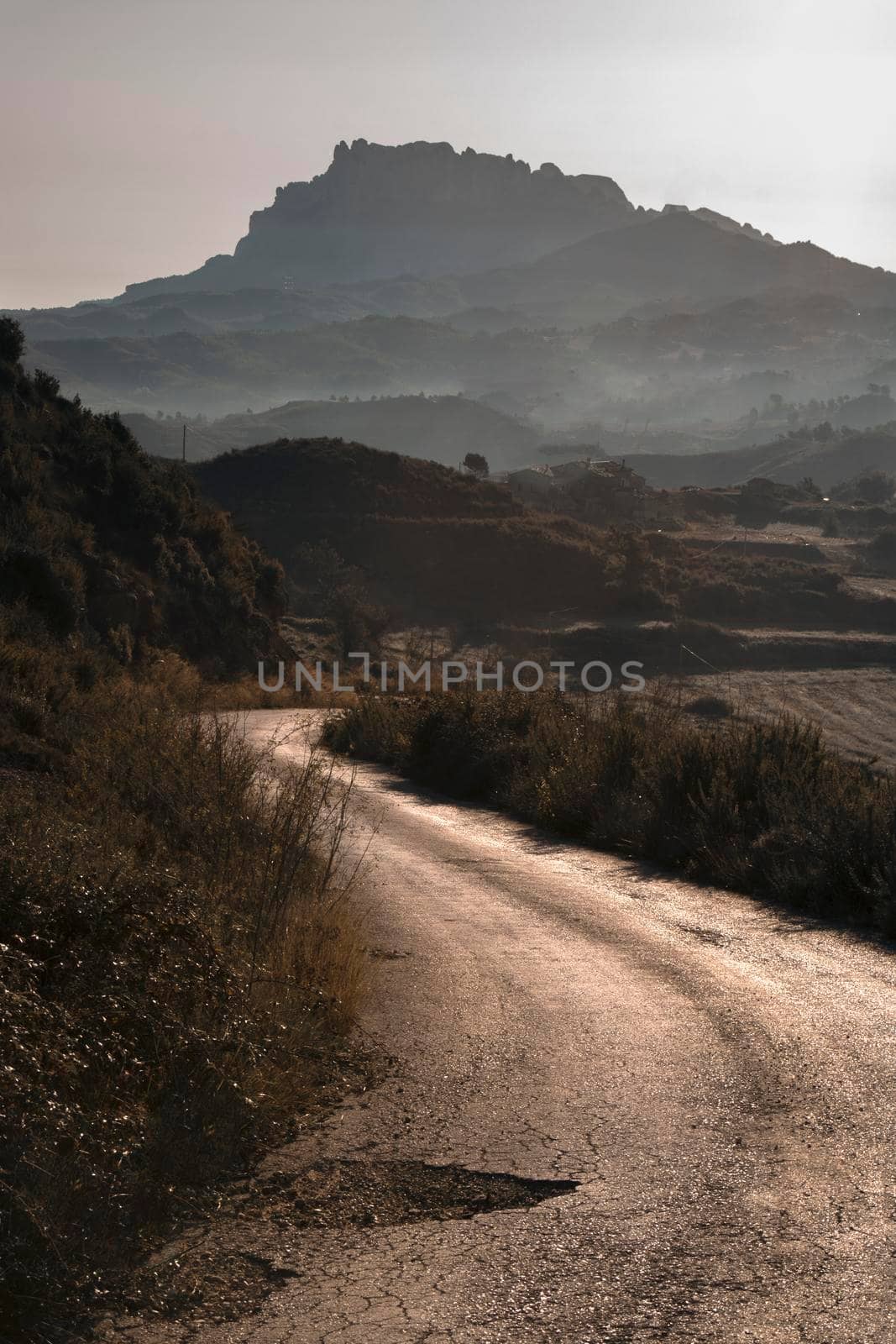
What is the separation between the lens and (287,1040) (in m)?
5.48

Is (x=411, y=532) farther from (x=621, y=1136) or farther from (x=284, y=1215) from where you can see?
(x=284, y=1215)

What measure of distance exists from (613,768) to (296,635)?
40.2m

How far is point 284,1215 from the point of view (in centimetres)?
425

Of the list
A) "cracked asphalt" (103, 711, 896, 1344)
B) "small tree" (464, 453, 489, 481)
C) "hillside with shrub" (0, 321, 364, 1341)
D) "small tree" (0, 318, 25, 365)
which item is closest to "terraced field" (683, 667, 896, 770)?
"small tree" (0, 318, 25, 365)

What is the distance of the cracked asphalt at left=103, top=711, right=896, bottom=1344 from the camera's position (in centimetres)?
363

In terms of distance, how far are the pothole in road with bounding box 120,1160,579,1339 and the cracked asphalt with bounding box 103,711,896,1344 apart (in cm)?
5

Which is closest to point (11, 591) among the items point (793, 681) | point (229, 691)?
point (229, 691)

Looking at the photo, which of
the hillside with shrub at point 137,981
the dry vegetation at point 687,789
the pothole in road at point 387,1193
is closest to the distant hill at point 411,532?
the dry vegetation at point 687,789

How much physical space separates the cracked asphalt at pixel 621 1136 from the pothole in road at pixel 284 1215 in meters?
0.05

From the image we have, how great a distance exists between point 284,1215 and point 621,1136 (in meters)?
1.39

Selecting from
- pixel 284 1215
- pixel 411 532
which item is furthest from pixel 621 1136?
pixel 411 532

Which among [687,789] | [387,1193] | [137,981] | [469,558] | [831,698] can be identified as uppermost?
[469,558]

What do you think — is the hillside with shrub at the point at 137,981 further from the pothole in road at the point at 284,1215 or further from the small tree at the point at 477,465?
the small tree at the point at 477,465

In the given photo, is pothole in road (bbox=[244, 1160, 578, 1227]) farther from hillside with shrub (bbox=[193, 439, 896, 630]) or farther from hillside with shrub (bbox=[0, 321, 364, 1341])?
hillside with shrub (bbox=[193, 439, 896, 630])
